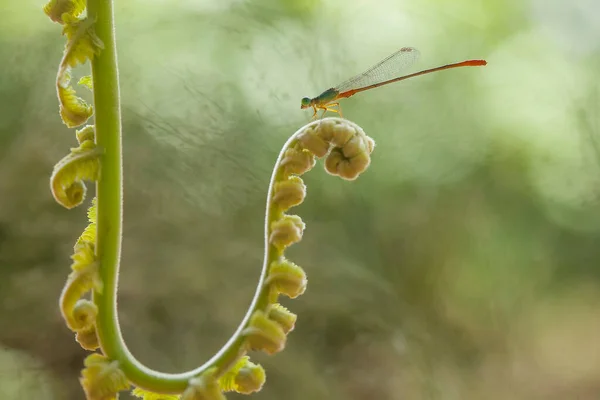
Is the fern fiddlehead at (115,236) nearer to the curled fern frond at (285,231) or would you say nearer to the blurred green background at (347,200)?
the curled fern frond at (285,231)

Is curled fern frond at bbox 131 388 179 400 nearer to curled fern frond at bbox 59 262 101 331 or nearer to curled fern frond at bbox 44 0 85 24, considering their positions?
curled fern frond at bbox 59 262 101 331

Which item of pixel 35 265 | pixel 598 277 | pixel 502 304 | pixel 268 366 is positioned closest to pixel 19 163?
pixel 35 265

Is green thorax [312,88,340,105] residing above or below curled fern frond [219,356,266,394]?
above

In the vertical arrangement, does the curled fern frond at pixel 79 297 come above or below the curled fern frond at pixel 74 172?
below

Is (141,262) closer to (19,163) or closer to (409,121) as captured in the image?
(19,163)

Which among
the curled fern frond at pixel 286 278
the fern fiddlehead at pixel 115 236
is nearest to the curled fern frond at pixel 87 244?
the fern fiddlehead at pixel 115 236

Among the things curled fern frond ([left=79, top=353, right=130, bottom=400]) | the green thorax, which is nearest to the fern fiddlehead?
curled fern frond ([left=79, top=353, right=130, bottom=400])

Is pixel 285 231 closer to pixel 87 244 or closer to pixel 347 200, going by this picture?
pixel 87 244
